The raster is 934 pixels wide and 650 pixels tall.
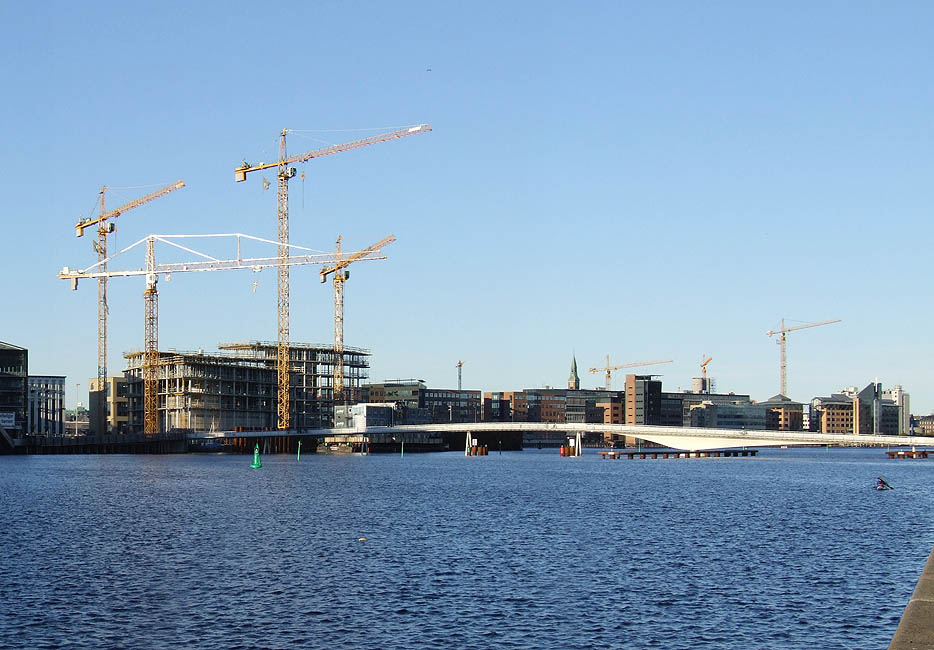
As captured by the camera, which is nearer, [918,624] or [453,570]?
[918,624]

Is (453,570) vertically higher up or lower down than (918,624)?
lower down

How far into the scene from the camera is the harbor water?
40.9 meters

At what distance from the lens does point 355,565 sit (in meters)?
57.3

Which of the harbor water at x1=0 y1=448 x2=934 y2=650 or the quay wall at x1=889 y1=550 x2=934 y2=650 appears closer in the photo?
the quay wall at x1=889 y1=550 x2=934 y2=650

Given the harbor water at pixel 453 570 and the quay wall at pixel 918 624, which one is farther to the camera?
the harbor water at pixel 453 570

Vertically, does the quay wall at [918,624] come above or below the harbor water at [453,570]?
above

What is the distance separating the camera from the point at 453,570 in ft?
182

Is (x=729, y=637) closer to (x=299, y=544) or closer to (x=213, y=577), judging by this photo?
(x=213, y=577)

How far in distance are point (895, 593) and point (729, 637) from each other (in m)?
13.1

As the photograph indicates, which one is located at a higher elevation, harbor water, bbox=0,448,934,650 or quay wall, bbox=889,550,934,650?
quay wall, bbox=889,550,934,650

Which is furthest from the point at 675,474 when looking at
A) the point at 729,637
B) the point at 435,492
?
the point at 729,637

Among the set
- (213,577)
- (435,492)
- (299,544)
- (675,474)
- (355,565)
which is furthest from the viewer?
(675,474)

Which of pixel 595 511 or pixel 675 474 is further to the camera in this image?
pixel 675 474

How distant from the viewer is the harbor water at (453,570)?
40875 millimetres
